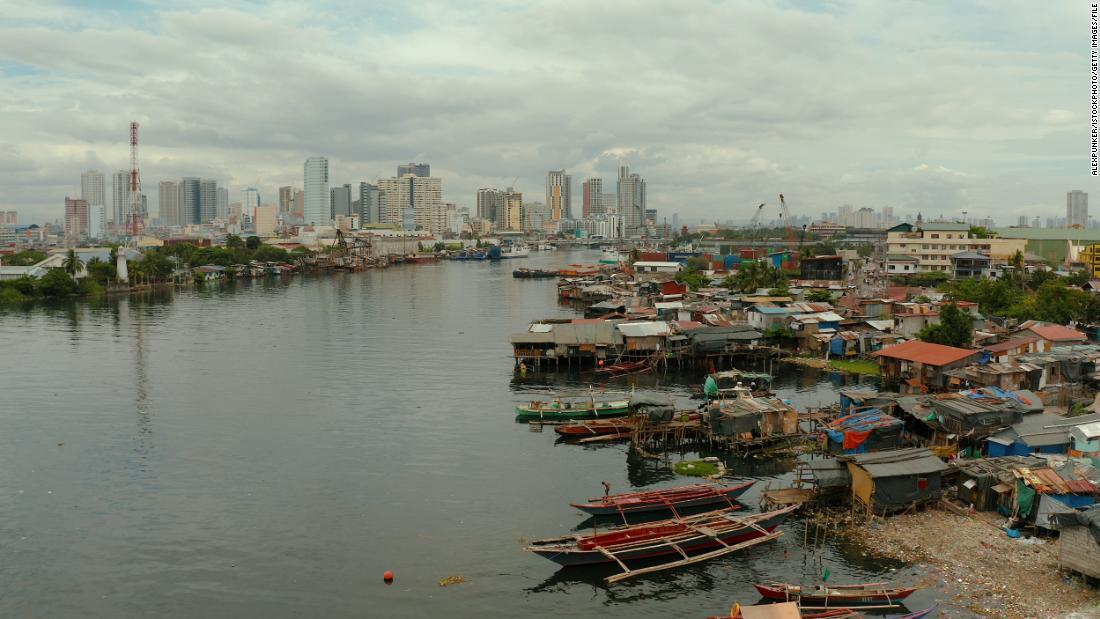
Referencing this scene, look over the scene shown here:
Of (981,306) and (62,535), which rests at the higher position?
(981,306)

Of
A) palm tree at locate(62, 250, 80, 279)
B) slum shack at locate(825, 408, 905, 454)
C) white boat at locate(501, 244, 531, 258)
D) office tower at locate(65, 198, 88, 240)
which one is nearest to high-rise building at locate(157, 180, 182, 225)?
office tower at locate(65, 198, 88, 240)

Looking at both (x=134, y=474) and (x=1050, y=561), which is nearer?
(x=1050, y=561)

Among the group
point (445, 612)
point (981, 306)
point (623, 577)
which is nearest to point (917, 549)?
point (623, 577)

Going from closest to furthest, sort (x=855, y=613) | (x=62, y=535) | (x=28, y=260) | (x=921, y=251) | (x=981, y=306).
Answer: (x=855, y=613) < (x=62, y=535) < (x=981, y=306) < (x=921, y=251) < (x=28, y=260)

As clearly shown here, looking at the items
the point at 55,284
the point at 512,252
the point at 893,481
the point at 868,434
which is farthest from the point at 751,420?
the point at 512,252

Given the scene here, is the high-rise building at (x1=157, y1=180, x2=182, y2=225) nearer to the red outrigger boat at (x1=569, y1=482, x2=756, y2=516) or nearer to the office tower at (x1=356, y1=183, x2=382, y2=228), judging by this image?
the office tower at (x1=356, y1=183, x2=382, y2=228)

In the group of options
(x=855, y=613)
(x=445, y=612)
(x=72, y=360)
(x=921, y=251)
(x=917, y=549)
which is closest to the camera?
(x=855, y=613)

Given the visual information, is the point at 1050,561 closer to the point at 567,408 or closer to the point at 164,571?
the point at 567,408
